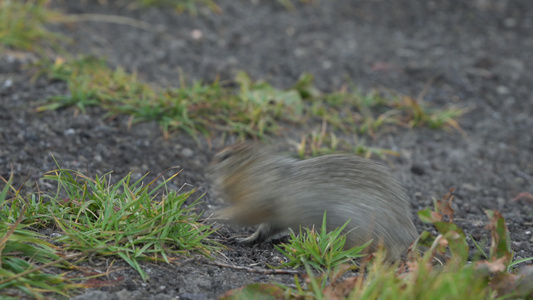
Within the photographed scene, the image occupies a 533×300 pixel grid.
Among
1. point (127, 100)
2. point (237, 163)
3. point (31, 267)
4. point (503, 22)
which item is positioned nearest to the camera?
point (31, 267)

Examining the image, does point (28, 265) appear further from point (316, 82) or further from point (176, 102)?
point (316, 82)

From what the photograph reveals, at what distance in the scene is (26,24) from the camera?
500 cm

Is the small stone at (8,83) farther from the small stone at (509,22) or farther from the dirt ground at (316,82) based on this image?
the small stone at (509,22)

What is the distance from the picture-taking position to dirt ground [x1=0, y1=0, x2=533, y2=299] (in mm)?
3283

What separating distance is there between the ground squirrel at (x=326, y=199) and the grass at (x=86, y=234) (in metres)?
0.32

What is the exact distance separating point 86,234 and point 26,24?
10.9ft

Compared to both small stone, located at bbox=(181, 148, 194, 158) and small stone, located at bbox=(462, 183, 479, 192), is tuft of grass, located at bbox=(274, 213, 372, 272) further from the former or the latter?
small stone, located at bbox=(462, 183, 479, 192)

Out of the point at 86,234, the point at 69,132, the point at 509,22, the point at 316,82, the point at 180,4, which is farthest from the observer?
the point at 509,22

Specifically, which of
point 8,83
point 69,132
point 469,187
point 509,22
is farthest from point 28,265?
point 509,22

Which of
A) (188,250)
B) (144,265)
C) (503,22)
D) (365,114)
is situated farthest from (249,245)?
(503,22)

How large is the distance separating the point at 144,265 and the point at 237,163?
0.95 m

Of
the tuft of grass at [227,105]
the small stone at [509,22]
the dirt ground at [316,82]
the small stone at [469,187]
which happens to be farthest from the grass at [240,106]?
the small stone at [509,22]

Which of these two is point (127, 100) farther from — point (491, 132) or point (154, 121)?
point (491, 132)

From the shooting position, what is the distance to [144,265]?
2369 millimetres
